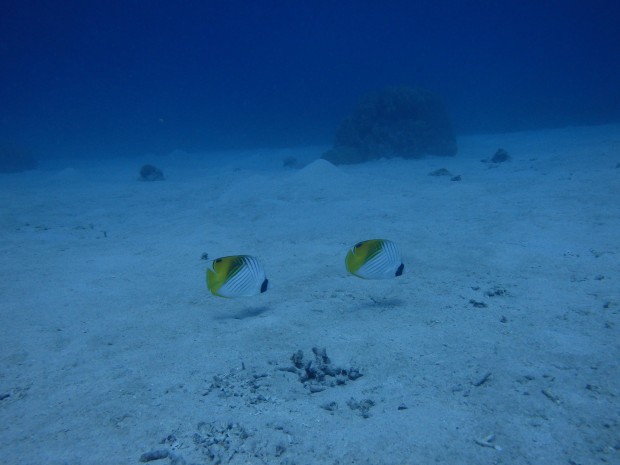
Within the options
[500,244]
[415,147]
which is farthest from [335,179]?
[415,147]

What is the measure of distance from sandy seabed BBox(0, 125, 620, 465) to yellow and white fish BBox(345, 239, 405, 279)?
73 cm

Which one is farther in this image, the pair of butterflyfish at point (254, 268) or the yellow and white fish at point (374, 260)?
the yellow and white fish at point (374, 260)

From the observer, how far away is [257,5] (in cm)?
6850

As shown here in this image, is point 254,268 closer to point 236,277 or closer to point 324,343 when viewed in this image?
point 236,277

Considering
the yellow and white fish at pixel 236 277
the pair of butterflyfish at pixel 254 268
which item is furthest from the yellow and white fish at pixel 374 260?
the yellow and white fish at pixel 236 277

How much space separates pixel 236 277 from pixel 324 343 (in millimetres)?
1266

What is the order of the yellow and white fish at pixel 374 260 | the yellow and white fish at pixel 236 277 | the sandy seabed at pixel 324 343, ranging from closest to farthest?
the sandy seabed at pixel 324 343, the yellow and white fish at pixel 236 277, the yellow and white fish at pixel 374 260

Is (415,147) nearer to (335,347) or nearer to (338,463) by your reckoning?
(335,347)

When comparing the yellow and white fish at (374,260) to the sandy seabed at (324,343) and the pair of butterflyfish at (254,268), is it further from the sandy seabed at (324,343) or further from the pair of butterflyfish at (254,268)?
the sandy seabed at (324,343)

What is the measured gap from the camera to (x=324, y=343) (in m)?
3.83

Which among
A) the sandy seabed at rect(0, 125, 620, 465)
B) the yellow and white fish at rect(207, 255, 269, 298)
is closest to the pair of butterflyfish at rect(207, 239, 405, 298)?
the yellow and white fish at rect(207, 255, 269, 298)

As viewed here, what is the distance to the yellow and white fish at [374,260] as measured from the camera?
3.68 meters

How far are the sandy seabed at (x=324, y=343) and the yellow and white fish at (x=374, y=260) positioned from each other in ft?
2.40

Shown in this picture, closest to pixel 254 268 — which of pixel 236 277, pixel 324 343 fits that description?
pixel 236 277
